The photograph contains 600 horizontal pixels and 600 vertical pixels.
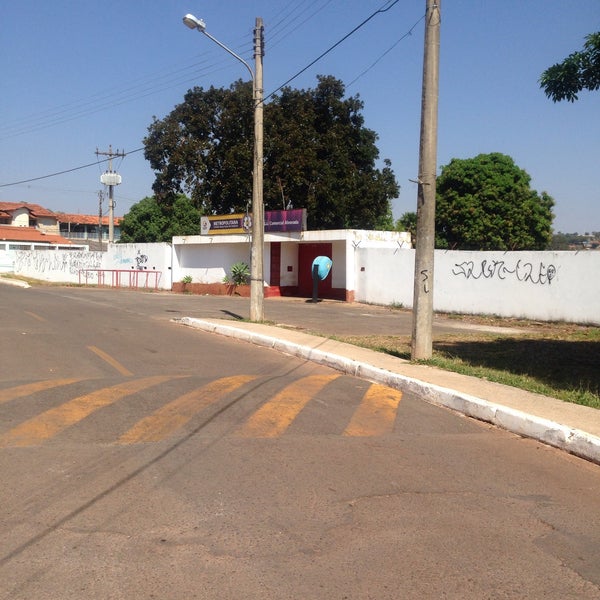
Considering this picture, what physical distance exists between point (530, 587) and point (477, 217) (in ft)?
124

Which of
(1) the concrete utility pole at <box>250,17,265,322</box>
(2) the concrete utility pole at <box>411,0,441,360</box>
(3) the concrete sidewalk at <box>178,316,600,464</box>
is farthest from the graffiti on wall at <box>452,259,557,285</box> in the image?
(2) the concrete utility pole at <box>411,0,441,360</box>

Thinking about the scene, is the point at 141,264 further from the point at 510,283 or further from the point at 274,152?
the point at 510,283

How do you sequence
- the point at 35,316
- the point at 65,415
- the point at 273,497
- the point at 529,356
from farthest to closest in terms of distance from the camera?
the point at 35,316, the point at 529,356, the point at 65,415, the point at 273,497

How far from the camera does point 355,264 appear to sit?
2720cm

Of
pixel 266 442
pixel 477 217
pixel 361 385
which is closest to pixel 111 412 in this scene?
pixel 266 442

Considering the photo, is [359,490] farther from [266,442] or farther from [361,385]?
[361,385]

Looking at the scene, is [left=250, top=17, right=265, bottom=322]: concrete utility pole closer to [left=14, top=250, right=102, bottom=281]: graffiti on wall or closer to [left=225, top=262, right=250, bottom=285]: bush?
[left=225, top=262, right=250, bottom=285]: bush

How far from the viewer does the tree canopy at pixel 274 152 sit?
36.4 meters

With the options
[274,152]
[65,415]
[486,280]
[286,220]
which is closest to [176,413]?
[65,415]

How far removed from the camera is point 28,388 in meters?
8.91

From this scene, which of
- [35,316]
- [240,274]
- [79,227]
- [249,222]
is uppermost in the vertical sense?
[79,227]

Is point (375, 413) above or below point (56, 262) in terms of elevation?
below

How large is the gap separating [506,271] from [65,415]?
16.4 metres

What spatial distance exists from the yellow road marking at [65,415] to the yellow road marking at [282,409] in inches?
70.3
